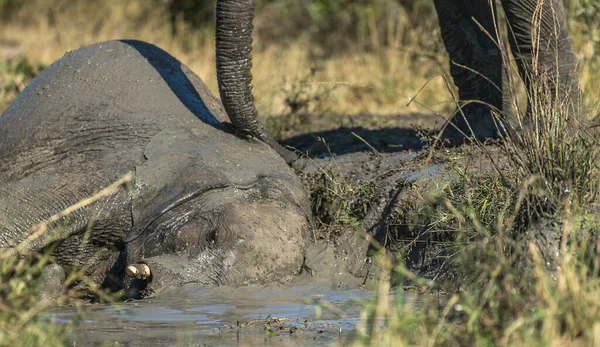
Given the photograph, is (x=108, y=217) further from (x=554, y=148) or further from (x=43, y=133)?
(x=554, y=148)

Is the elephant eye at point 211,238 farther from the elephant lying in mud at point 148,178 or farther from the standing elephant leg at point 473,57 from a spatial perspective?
the standing elephant leg at point 473,57

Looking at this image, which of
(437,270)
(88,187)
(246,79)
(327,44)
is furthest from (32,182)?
(327,44)

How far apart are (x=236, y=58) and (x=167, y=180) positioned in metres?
0.73

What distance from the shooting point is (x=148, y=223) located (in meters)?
5.41

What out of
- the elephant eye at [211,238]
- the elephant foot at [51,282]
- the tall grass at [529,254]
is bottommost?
the elephant foot at [51,282]

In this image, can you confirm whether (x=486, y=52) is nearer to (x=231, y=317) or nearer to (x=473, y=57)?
(x=473, y=57)

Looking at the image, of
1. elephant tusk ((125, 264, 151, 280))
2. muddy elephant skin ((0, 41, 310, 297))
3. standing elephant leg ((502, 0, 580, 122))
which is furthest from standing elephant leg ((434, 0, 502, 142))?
elephant tusk ((125, 264, 151, 280))

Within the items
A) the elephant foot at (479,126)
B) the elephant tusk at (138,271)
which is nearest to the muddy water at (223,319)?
the elephant tusk at (138,271)

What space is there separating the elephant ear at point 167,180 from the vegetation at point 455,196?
605 mm

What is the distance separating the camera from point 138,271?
497cm

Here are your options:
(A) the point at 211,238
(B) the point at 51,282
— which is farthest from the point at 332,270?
(B) the point at 51,282

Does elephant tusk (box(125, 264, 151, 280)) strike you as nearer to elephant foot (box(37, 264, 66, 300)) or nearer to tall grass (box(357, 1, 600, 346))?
elephant foot (box(37, 264, 66, 300))

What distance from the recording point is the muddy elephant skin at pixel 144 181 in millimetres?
5309

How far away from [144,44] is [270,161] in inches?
47.3
